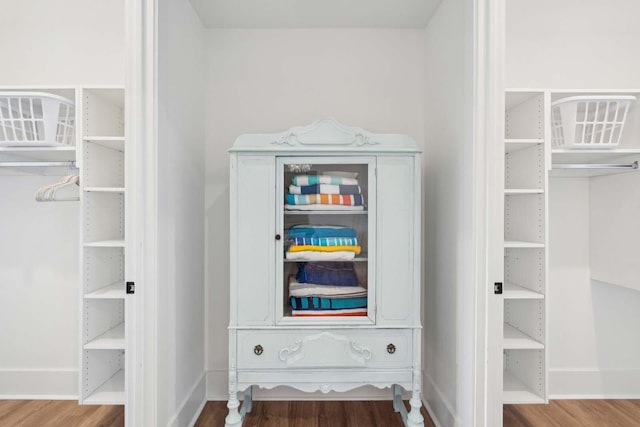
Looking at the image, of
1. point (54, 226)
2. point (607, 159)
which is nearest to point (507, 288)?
point (607, 159)

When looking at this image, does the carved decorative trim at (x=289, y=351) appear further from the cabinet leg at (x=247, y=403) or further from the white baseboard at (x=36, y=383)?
the white baseboard at (x=36, y=383)

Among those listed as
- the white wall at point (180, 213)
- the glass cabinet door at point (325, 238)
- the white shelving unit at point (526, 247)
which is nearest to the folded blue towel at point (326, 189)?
the glass cabinet door at point (325, 238)

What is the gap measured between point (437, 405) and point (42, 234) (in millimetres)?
2381

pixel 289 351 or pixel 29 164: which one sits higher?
pixel 29 164

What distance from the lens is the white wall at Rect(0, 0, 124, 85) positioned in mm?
1723

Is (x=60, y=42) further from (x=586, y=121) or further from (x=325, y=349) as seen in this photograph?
(x=586, y=121)

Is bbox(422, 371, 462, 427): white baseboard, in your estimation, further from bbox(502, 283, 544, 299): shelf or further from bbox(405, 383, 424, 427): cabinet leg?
bbox(502, 283, 544, 299): shelf

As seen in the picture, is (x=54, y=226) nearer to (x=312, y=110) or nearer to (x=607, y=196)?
(x=312, y=110)

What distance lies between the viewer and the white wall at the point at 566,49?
6.59 ft

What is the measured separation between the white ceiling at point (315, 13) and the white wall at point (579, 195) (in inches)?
23.4

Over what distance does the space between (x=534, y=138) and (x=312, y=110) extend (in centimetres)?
135

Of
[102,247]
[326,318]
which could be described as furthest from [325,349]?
[102,247]

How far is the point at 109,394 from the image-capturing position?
161cm

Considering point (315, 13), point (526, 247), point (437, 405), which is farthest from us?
point (315, 13)
